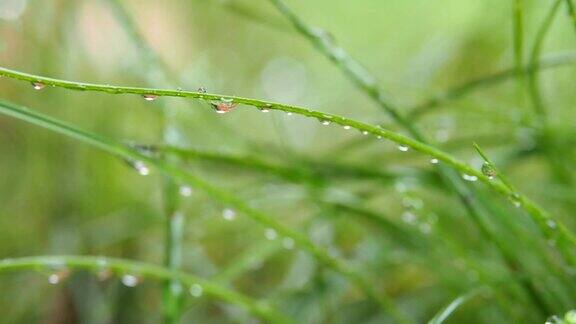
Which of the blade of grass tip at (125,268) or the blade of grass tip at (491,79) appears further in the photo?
the blade of grass tip at (491,79)

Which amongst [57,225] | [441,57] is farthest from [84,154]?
[441,57]

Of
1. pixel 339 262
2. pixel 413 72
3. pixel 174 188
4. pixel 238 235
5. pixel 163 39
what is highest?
pixel 163 39

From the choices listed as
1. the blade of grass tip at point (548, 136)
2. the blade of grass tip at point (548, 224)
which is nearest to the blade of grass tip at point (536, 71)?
the blade of grass tip at point (548, 136)

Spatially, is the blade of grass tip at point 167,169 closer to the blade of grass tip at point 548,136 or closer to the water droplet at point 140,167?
the water droplet at point 140,167

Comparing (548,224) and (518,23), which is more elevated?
(518,23)

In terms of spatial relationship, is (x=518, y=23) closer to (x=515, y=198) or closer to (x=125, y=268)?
(x=515, y=198)

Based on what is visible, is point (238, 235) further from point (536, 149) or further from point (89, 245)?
point (536, 149)

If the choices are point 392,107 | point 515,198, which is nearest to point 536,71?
point 392,107
